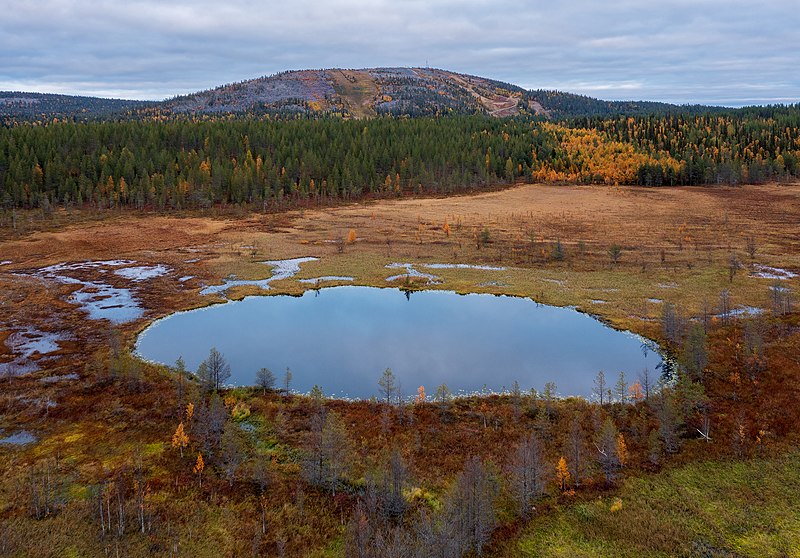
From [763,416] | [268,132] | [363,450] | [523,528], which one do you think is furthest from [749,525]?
[268,132]

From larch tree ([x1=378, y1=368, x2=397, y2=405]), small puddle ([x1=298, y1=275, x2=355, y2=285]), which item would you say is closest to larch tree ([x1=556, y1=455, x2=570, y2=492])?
larch tree ([x1=378, y1=368, x2=397, y2=405])

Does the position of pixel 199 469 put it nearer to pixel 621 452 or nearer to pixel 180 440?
pixel 180 440

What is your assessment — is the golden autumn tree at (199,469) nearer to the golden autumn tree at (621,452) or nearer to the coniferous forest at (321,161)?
the golden autumn tree at (621,452)

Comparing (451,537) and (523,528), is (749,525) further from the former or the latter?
(451,537)

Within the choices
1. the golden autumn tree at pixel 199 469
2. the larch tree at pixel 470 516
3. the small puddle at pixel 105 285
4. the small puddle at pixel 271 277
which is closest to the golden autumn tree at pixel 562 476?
the larch tree at pixel 470 516

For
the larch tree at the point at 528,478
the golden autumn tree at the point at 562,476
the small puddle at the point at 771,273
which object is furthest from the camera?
the small puddle at the point at 771,273

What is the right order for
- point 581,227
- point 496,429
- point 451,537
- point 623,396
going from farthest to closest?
point 581,227
point 623,396
point 496,429
point 451,537

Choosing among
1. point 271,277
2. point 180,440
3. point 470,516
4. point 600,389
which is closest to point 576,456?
point 470,516

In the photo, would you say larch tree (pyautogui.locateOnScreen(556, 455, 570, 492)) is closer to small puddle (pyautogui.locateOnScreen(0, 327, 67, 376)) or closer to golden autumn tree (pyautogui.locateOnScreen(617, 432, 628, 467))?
golden autumn tree (pyautogui.locateOnScreen(617, 432, 628, 467))

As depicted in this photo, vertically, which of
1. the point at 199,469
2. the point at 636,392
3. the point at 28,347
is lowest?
the point at 28,347

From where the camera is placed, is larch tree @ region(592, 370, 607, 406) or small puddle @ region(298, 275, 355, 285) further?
small puddle @ region(298, 275, 355, 285)

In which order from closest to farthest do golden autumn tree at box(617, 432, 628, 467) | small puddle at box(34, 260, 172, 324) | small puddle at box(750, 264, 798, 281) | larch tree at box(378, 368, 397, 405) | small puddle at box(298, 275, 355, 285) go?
golden autumn tree at box(617, 432, 628, 467) → larch tree at box(378, 368, 397, 405) → small puddle at box(34, 260, 172, 324) → small puddle at box(750, 264, 798, 281) → small puddle at box(298, 275, 355, 285)
